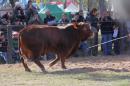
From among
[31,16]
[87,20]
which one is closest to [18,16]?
A: [31,16]

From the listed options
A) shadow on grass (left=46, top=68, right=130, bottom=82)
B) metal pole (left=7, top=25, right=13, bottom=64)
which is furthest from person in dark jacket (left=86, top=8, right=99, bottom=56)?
shadow on grass (left=46, top=68, right=130, bottom=82)

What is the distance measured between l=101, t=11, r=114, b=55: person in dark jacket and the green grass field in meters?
3.12

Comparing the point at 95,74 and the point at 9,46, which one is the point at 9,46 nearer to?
the point at 9,46

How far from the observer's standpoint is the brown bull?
1403 centimetres

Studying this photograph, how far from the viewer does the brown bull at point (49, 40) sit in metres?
14.0

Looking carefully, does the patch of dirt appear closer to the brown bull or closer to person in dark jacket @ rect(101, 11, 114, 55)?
the brown bull

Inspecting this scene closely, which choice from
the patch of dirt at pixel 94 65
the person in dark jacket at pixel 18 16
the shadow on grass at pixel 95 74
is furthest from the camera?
the person in dark jacket at pixel 18 16

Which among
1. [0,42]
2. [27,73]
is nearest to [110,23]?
[0,42]

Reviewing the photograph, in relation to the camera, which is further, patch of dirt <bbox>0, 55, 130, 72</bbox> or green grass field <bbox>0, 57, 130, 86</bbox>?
patch of dirt <bbox>0, 55, 130, 72</bbox>

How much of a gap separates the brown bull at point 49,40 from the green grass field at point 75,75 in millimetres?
491

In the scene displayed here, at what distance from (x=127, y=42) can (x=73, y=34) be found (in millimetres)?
6338

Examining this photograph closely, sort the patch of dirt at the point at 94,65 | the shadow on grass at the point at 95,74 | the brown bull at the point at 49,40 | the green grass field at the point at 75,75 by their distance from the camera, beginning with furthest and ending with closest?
the patch of dirt at the point at 94,65 → the brown bull at the point at 49,40 → the shadow on grass at the point at 95,74 → the green grass field at the point at 75,75

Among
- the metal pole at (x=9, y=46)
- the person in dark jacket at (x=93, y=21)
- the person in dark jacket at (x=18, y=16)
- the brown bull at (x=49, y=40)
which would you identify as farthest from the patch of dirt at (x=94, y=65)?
the person in dark jacket at (x=18, y=16)

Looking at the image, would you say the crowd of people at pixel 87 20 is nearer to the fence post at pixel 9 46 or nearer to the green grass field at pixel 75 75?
the fence post at pixel 9 46
